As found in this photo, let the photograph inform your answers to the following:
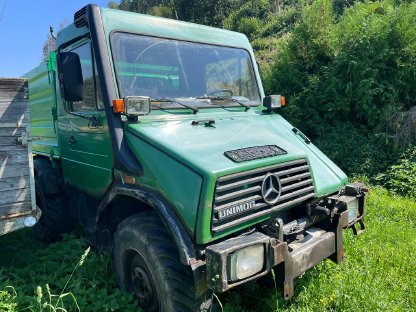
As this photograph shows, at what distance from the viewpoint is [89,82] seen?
11.4ft

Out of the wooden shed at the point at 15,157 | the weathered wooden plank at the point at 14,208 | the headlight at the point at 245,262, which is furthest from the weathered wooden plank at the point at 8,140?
the headlight at the point at 245,262

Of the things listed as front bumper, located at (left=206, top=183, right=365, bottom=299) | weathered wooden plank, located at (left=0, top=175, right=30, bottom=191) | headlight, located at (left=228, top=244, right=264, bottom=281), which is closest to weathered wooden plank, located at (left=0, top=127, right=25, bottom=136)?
weathered wooden plank, located at (left=0, top=175, right=30, bottom=191)

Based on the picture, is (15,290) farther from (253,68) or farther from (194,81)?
(253,68)

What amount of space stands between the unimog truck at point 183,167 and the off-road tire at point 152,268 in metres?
0.01

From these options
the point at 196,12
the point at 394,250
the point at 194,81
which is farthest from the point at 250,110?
the point at 196,12

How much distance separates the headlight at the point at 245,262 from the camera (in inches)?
92.8

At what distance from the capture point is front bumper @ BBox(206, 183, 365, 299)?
232 cm

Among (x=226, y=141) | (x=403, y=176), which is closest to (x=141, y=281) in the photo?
(x=226, y=141)

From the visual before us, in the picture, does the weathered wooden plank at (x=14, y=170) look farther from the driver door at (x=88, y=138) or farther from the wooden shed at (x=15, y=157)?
the driver door at (x=88, y=138)

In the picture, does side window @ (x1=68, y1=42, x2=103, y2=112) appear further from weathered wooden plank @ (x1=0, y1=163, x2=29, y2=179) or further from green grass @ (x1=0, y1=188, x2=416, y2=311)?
green grass @ (x1=0, y1=188, x2=416, y2=311)

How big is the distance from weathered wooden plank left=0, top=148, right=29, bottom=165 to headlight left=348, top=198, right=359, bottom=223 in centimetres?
285

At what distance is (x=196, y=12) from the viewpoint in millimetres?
23094

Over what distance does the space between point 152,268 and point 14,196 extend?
147 cm

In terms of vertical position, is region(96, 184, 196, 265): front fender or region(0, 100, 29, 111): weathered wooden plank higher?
region(0, 100, 29, 111): weathered wooden plank
